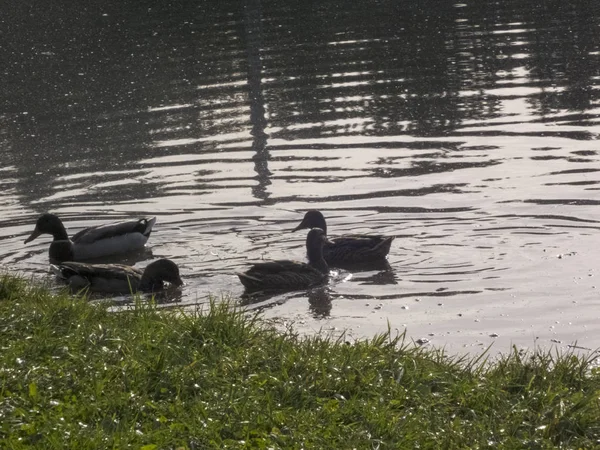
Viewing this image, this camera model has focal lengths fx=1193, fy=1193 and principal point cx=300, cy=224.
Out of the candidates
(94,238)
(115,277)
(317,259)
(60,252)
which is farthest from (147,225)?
(317,259)

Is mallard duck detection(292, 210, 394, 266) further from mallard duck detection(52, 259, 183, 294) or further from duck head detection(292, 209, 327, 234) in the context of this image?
mallard duck detection(52, 259, 183, 294)

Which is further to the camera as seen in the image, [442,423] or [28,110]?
[28,110]

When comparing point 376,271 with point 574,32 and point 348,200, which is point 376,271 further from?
point 574,32

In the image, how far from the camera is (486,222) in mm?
11992

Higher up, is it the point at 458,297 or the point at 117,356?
the point at 117,356

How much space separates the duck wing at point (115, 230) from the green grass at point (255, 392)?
4444 millimetres

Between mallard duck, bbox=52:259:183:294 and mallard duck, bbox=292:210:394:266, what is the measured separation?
1.53 meters

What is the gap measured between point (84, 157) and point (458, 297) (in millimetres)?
7784

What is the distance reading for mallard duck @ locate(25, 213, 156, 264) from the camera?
11992 mm

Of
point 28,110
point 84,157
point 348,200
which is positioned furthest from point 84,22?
point 348,200

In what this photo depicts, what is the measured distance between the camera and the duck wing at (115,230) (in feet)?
39.3

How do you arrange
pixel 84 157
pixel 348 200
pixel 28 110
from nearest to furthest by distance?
pixel 348 200 < pixel 84 157 < pixel 28 110

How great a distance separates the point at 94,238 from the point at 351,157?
13.9ft

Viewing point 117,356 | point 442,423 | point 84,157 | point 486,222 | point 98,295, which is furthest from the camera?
point 84,157
